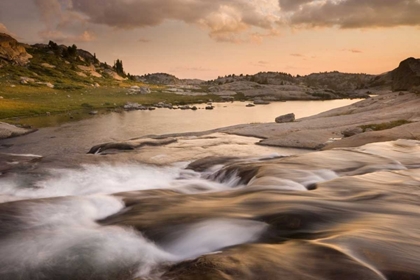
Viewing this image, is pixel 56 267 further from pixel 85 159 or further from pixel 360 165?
pixel 360 165

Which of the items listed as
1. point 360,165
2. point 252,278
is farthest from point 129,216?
point 360,165

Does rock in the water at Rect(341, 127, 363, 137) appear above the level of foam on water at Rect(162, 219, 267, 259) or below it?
below

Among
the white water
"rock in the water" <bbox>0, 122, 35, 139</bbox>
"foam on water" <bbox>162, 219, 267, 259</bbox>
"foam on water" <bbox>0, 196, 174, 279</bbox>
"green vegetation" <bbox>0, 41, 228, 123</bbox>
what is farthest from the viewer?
"green vegetation" <bbox>0, 41, 228, 123</bbox>

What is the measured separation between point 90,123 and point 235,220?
35202mm

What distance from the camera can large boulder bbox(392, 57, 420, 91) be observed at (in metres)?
46.1

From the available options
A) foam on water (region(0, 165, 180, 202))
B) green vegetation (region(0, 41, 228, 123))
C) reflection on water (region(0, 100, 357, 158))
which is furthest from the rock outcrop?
foam on water (region(0, 165, 180, 202))

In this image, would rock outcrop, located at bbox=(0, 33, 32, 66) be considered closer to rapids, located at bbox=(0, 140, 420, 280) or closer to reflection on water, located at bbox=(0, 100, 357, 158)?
reflection on water, located at bbox=(0, 100, 357, 158)

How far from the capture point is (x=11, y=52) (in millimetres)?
103062

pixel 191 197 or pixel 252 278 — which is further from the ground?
pixel 252 278

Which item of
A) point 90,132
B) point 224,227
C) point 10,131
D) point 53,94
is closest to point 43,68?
point 53,94

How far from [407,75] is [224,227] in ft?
165

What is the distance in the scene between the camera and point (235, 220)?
7480 millimetres

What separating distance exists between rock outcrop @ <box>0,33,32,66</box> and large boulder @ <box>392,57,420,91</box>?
10136 cm

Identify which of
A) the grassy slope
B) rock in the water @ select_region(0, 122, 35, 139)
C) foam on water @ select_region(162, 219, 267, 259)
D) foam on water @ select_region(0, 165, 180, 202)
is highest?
the grassy slope
